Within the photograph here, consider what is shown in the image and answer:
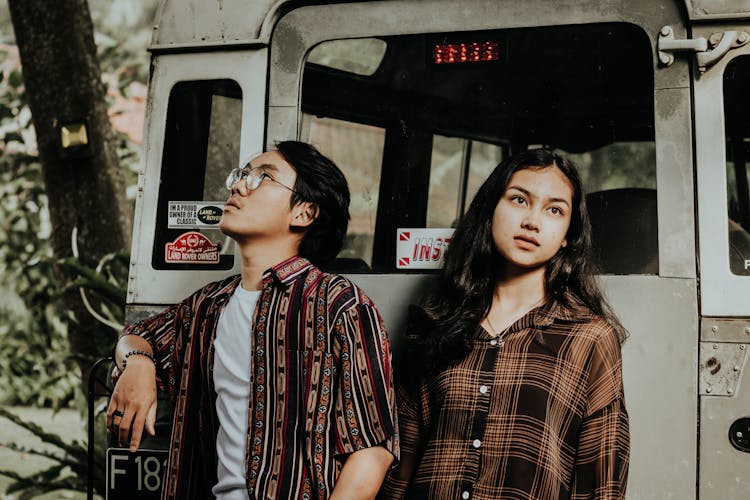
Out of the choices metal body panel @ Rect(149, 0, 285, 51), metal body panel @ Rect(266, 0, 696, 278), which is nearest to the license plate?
metal body panel @ Rect(266, 0, 696, 278)

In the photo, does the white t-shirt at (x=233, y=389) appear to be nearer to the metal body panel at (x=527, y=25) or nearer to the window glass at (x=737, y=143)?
the metal body panel at (x=527, y=25)

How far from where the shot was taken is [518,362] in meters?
2.56

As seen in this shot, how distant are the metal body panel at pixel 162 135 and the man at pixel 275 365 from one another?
48cm

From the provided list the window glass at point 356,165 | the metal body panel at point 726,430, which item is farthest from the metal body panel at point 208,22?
the metal body panel at point 726,430

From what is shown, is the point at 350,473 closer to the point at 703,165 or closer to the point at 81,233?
the point at 703,165

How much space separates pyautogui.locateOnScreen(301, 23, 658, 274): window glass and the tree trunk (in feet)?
9.26

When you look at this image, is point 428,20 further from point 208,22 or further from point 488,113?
point 208,22

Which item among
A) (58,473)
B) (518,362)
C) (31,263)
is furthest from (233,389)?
(31,263)

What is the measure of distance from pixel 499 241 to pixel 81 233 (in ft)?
12.3

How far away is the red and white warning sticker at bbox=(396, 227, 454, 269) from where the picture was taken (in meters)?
3.17

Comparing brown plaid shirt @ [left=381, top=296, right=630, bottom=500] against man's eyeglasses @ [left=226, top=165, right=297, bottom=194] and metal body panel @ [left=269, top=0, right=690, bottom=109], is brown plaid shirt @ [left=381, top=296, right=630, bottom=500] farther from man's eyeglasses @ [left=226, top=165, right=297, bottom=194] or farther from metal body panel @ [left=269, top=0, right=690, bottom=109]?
metal body panel @ [left=269, top=0, right=690, bottom=109]

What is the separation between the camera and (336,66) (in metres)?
3.33

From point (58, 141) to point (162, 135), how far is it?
8.30 feet

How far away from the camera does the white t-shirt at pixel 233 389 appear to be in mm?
2500
